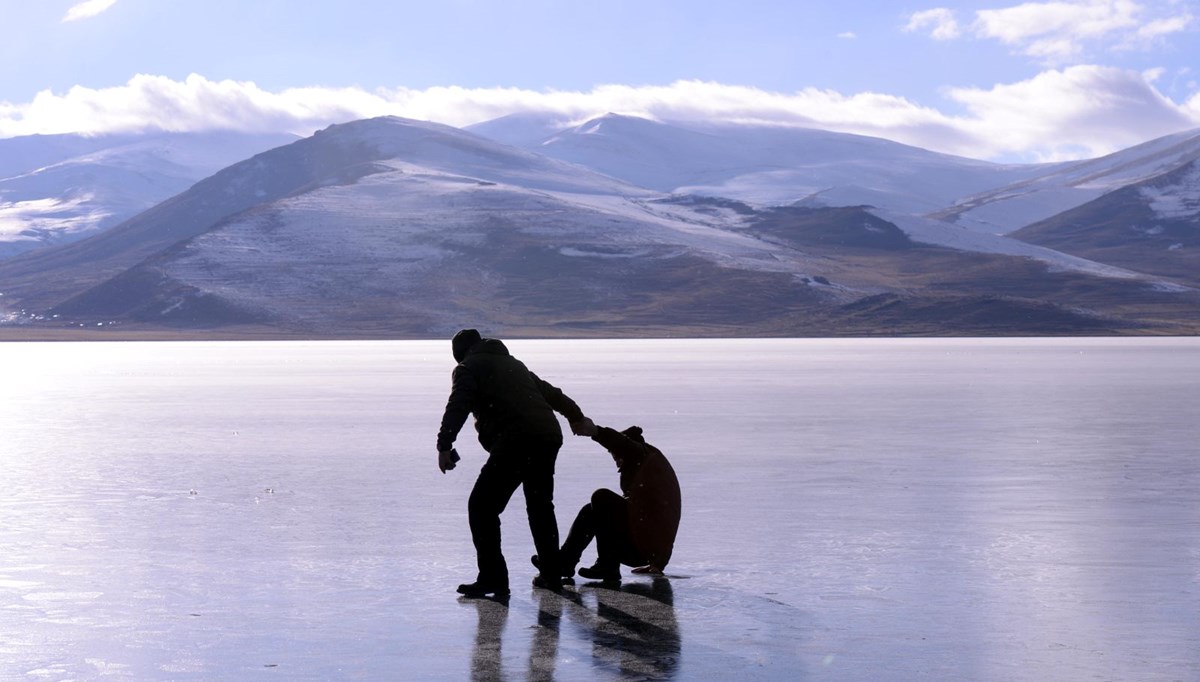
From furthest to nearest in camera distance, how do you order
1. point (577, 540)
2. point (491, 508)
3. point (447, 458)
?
1. point (577, 540)
2. point (491, 508)
3. point (447, 458)

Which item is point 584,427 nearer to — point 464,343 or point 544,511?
point 544,511

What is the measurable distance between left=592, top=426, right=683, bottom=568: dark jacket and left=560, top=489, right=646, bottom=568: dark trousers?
61 millimetres

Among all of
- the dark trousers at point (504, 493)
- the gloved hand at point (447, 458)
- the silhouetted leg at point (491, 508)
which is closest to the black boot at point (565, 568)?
Result: the dark trousers at point (504, 493)

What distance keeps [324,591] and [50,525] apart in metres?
5.24

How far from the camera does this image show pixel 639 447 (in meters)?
14.5

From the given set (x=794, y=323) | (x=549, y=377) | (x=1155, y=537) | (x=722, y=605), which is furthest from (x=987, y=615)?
(x=794, y=323)

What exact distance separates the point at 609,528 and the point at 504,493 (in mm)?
1254

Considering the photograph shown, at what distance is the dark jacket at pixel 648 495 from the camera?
559 inches

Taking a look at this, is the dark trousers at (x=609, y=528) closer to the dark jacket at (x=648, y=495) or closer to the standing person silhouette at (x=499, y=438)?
the dark jacket at (x=648, y=495)

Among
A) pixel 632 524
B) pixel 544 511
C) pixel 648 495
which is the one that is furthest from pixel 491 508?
pixel 648 495

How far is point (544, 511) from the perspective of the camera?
533 inches

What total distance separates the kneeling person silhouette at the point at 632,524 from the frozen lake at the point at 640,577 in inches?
9.2

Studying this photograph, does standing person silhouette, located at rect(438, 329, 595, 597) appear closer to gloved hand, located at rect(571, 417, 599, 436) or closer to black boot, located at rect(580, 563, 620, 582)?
gloved hand, located at rect(571, 417, 599, 436)

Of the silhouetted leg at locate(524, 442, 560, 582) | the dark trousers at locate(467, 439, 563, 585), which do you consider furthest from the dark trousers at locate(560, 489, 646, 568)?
the dark trousers at locate(467, 439, 563, 585)
